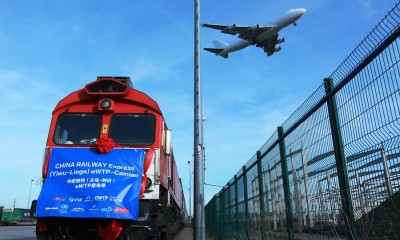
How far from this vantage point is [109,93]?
7.54 m

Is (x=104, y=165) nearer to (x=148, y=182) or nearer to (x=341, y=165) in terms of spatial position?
(x=148, y=182)

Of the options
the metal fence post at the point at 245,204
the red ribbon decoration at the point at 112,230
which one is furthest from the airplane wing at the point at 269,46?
the red ribbon decoration at the point at 112,230

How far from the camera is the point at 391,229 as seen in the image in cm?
274

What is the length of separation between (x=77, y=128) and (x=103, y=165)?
4.22 feet

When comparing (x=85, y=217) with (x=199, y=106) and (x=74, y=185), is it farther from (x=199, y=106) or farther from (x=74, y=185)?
(x=199, y=106)

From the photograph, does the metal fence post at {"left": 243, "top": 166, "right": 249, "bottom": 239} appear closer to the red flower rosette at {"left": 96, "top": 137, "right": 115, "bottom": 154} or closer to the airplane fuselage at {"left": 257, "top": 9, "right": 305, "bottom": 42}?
the red flower rosette at {"left": 96, "top": 137, "right": 115, "bottom": 154}

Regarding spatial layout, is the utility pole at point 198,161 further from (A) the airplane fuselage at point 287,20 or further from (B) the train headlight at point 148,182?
(A) the airplane fuselage at point 287,20

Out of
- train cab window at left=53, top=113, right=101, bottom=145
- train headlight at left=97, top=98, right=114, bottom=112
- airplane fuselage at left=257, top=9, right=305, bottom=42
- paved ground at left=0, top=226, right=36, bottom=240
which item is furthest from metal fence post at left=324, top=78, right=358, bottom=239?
airplane fuselage at left=257, top=9, right=305, bottom=42

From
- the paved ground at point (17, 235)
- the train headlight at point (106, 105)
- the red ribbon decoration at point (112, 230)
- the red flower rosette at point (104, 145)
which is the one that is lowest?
the red ribbon decoration at point (112, 230)

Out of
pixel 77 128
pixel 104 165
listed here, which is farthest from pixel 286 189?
pixel 77 128

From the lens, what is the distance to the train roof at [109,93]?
756 centimetres

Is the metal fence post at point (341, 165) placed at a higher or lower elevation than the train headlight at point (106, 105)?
lower

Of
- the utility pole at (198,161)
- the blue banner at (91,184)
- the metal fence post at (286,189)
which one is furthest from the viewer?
the utility pole at (198,161)

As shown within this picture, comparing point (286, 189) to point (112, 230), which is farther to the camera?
A: point (112, 230)
